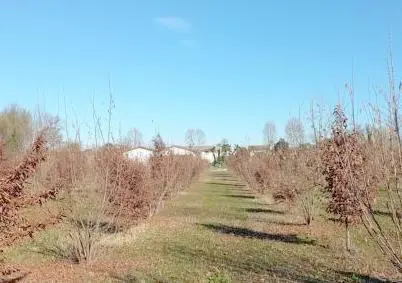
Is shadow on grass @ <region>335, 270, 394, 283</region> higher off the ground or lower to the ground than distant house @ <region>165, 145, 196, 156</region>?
lower

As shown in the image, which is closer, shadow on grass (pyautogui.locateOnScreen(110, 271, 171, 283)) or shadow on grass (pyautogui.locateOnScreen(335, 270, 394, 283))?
shadow on grass (pyautogui.locateOnScreen(110, 271, 171, 283))

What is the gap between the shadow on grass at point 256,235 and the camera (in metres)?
16.0

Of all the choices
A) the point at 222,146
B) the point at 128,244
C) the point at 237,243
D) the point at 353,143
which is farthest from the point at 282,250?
the point at 222,146

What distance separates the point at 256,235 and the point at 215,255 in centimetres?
421

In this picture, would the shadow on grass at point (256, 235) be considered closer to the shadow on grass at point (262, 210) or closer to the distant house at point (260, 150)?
the shadow on grass at point (262, 210)

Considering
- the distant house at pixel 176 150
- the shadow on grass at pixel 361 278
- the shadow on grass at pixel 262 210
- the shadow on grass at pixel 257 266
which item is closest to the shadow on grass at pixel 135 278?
the shadow on grass at pixel 257 266

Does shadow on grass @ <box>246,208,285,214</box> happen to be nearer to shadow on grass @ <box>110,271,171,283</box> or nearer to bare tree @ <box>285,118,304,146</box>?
bare tree @ <box>285,118,304,146</box>

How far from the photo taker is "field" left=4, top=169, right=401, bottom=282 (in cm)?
1093

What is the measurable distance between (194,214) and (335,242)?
33.2 ft

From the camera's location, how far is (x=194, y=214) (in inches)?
974

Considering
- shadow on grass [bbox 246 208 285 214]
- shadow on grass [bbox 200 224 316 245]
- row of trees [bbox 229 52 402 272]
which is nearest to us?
row of trees [bbox 229 52 402 272]

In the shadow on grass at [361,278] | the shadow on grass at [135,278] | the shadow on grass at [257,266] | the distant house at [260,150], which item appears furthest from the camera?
the distant house at [260,150]

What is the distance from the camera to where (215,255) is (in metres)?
13.5

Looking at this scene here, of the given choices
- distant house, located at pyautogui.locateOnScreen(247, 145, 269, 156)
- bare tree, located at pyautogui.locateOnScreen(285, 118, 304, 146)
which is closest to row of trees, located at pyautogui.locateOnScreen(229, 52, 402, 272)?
bare tree, located at pyautogui.locateOnScreen(285, 118, 304, 146)
